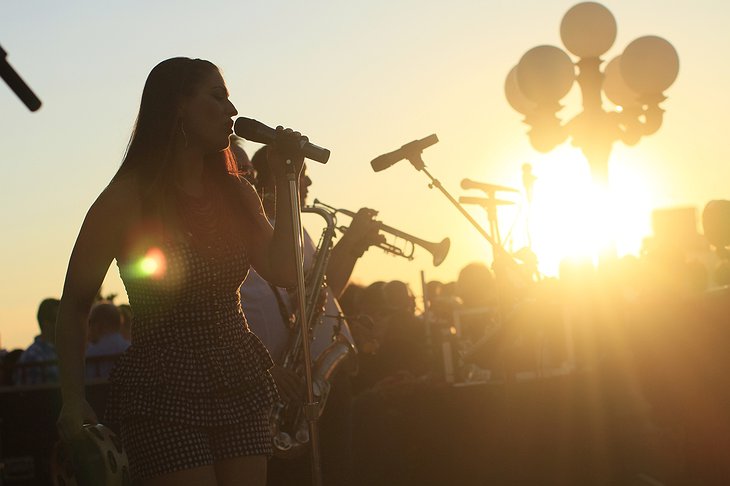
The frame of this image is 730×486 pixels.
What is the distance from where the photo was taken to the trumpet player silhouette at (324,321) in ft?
16.8

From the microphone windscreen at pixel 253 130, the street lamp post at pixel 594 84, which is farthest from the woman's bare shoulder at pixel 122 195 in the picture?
the street lamp post at pixel 594 84

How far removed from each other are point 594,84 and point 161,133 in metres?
6.41

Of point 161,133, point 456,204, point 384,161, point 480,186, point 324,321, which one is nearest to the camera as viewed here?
point 161,133

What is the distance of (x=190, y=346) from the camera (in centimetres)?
316

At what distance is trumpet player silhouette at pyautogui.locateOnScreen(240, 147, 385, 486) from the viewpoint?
5.12 m

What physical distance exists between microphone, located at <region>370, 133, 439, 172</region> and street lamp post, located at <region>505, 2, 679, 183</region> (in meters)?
2.22

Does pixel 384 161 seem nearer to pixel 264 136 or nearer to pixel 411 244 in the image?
pixel 411 244

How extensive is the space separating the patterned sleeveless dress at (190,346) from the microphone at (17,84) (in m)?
0.70

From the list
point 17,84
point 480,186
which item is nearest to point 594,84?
point 480,186

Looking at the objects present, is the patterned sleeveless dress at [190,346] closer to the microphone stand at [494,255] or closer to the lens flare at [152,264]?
the lens flare at [152,264]

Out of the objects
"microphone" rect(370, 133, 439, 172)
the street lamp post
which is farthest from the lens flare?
the street lamp post

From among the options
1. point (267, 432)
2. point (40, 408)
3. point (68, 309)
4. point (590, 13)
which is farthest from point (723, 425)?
point (590, 13)

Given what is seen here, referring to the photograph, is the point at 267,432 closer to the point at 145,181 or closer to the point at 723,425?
the point at 145,181

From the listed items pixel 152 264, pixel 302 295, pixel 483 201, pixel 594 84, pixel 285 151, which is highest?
pixel 594 84
